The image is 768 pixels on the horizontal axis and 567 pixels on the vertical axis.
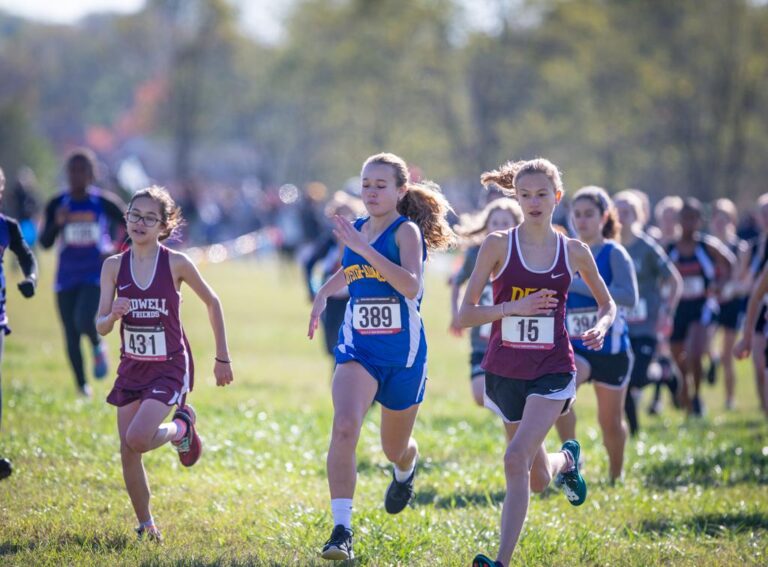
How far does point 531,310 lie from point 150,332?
221 cm

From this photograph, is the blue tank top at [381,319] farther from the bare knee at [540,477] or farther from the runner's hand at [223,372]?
the bare knee at [540,477]

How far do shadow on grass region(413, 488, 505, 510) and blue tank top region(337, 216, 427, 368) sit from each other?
5.61 feet

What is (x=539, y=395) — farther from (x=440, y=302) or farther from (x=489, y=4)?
(x=489, y=4)

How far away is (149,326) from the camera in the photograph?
251 inches

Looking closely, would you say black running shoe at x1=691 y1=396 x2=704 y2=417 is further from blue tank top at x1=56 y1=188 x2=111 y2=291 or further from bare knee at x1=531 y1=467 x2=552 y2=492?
bare knee at x1=531 y1=467 x2=552 y2=492

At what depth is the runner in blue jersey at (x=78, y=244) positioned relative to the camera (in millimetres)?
10703

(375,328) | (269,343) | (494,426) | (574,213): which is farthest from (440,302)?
(375,328)

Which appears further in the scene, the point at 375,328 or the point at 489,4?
the point at 489,4

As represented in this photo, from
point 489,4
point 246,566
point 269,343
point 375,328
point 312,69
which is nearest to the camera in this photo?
point 246,566

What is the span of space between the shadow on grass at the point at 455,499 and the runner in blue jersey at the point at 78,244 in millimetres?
4352

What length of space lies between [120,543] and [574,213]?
396 cm

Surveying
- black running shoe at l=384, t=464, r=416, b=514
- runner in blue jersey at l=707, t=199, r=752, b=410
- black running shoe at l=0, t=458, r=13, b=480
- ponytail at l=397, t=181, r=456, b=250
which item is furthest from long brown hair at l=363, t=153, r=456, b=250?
runner in blue jersey at l=707, t=199, r=752, b=410

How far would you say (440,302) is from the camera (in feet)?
101

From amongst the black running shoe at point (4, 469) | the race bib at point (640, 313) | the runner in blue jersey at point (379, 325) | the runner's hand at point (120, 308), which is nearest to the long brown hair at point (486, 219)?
the race bib at point (640, 313)
